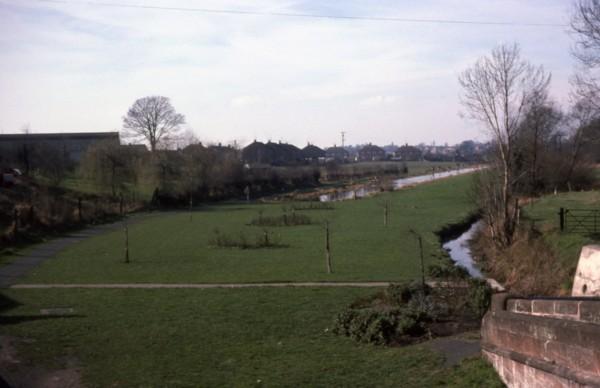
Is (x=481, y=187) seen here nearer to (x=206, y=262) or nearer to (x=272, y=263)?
(x=272, y=263)

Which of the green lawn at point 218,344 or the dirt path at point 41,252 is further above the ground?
the dirt path at point 41,252

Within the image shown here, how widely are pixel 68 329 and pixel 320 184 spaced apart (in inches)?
3871

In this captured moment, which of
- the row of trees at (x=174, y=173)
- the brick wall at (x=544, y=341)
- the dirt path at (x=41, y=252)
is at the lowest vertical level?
the dirt path at (x=41, y=252)

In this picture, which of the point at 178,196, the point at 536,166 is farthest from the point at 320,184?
the point at 536,166

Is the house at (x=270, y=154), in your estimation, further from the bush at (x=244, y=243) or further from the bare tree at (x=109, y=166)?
the bush at (x=244, y=243)

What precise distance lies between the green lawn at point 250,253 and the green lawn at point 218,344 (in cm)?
428

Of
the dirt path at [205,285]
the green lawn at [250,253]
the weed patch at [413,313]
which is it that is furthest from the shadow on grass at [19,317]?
the weed patch at [413,313]

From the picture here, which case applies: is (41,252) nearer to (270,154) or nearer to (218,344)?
(218,344)

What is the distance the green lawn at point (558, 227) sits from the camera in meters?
23.8

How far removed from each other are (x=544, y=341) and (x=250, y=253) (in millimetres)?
26509

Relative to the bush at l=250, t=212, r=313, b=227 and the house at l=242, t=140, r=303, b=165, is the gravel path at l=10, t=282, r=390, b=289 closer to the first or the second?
the bush at l=250, t=212, r=313, b=227

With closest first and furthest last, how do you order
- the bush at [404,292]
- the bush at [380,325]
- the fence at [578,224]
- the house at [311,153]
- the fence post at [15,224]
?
the bush at [380,325], the bush at [404,292], the fence at [578,224], the fence post at [15,224], the house at [311,153]

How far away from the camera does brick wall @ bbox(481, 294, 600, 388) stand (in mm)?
7387

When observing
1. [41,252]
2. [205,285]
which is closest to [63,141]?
[41,252]
